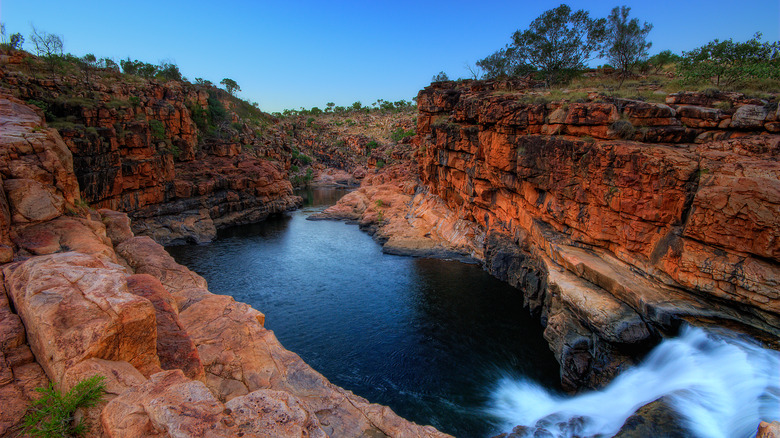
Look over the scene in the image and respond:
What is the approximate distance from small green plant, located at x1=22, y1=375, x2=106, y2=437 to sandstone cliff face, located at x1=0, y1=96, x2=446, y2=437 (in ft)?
0.44

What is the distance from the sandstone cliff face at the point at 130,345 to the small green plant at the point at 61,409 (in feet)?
0.44

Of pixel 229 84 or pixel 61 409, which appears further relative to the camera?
pixel 229 84

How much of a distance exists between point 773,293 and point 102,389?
16053 millimetres

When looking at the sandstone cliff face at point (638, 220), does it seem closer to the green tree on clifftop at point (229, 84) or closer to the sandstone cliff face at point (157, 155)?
the sandstone cliff face at point (157, 155)

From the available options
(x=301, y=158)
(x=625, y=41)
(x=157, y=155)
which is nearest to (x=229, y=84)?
(x=301, y=158)

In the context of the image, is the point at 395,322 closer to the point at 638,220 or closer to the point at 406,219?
the point at 638,220

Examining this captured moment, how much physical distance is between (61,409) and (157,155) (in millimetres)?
34131

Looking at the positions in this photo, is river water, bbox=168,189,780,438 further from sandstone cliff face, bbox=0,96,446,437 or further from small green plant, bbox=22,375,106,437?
small green plant, bbox=22,375,106,437

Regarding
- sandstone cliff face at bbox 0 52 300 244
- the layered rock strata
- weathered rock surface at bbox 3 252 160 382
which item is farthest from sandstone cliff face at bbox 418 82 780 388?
sandstone cliff face at bbox 0 52 300 244

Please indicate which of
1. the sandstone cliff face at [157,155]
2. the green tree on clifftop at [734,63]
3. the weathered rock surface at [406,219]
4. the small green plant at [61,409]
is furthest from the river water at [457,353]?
the green tree on clifftop at [734,63]

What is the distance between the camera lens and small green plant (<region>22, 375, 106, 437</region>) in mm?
4484

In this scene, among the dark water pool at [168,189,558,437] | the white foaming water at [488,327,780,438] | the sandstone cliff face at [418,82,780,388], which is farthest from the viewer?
the dark water pool at [168,189,558,437]

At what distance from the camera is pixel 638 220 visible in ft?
47.6

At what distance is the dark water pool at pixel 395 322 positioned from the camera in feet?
43.3
